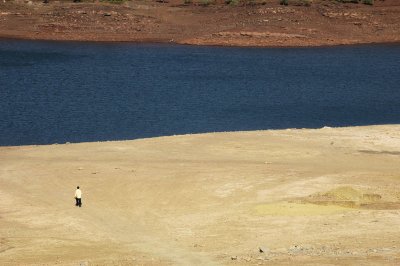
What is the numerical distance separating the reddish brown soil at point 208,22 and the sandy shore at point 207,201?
54.1 m

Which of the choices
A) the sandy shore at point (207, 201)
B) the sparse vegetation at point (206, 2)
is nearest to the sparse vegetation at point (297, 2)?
the sparse vegetation at point (206, 2)

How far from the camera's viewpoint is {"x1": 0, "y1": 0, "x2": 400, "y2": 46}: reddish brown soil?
101 metres

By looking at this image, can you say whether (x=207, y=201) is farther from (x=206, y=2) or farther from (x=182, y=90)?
(x=206, y=2)

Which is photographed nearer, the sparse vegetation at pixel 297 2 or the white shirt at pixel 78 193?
the white shirt at pixel 78 193

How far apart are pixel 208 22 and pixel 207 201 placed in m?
71.8

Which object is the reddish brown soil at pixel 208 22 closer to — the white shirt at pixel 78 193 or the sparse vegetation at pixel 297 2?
the sparse vegetation at pixel 297 2

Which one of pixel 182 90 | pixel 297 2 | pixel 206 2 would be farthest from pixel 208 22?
pixel 182 90

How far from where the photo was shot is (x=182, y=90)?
68.6 metres

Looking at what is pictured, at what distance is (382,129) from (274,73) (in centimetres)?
2903

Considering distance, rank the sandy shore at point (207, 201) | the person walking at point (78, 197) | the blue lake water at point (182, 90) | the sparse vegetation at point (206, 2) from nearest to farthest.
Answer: the sandy shore at point (207, 201)
the person walking at point (78, 197)
the blue lake water at point (182, 90)
the sparse vegetation at point (206, 2)

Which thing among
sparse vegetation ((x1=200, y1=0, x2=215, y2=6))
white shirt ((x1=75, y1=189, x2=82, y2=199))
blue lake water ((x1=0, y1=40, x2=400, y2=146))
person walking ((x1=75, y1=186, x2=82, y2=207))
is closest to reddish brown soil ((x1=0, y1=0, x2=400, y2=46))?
sparse vegetation ((x1=200, y1=0, x2=215, y2=6))

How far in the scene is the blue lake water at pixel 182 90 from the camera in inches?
2224

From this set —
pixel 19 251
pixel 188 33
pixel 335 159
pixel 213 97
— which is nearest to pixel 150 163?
pixel 335 159

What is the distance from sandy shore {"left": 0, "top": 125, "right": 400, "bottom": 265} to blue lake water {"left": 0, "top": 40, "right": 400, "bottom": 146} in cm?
840
